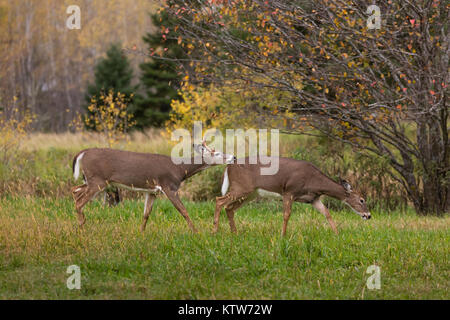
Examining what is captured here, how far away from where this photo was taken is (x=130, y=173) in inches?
340

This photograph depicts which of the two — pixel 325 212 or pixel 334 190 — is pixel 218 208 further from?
pixel 334 190

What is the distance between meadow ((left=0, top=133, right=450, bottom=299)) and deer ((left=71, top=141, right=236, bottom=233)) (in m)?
0.45

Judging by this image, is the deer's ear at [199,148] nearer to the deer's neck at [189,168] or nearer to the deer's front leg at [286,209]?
the deer's neck at [189,168]

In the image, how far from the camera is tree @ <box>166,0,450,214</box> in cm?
1032

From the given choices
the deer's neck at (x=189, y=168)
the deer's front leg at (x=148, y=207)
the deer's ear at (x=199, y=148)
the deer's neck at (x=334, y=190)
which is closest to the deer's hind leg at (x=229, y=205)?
the deer's neck at (x=189, y=168)

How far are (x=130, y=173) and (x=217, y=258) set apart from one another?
2404mm

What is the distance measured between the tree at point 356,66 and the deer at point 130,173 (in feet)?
9.11

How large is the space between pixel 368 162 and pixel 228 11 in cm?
410

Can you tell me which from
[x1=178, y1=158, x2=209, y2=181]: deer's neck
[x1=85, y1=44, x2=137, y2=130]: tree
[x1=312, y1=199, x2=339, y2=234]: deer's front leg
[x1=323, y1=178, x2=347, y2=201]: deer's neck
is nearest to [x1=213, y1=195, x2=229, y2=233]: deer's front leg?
[x1=178, y1=158, x2=209, y2=181]: deer's neck

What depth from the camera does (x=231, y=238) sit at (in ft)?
25.2

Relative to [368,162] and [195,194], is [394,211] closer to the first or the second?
[368,162]

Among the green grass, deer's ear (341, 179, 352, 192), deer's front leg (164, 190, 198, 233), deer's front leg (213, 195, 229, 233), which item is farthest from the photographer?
deer's ear (341, 179, 352, 192)

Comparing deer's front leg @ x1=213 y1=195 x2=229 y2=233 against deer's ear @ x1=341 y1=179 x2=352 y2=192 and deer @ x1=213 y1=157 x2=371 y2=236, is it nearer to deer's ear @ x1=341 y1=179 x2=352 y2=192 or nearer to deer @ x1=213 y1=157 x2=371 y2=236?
deer @ x1=213 y1=157 x2=371 y2=236

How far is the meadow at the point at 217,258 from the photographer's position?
19.5ft
